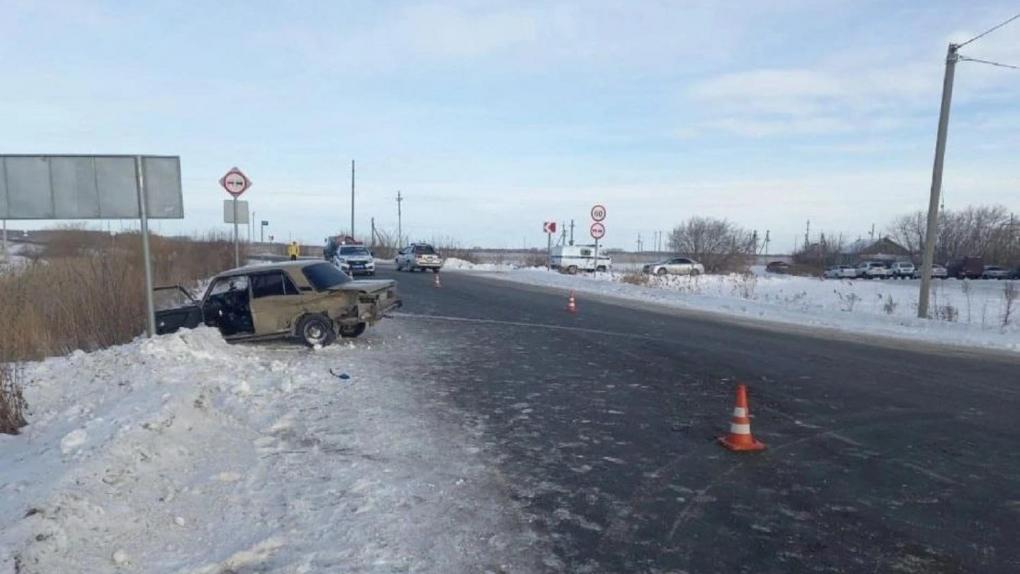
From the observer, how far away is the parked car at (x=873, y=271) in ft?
199

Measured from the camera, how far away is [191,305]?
12.8 metres

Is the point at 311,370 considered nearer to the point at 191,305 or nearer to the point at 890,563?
the point at 191,305

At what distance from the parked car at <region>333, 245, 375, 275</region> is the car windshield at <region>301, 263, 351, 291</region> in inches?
941

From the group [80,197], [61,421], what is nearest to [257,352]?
[80,197]

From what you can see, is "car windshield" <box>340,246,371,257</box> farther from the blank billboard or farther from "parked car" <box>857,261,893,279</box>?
"parked car" <box>857,261,893,279</box>

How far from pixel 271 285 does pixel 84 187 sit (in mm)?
3389

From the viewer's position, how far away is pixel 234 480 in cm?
571

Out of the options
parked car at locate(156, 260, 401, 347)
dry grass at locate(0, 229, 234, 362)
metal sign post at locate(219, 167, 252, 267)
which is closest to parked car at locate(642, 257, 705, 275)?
metal sign post at locate(219, 167, 252, 267)

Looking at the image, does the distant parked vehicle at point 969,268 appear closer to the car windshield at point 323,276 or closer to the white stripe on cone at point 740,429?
the car windshield at point 323,276

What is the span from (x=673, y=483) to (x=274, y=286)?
8.99 metres

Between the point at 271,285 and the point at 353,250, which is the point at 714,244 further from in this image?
the point at 271,285

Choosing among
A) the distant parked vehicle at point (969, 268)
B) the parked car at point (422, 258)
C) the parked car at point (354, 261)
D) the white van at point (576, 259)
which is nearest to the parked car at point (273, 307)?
the parked car at point (354, 261)

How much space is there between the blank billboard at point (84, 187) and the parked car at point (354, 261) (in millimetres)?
26478

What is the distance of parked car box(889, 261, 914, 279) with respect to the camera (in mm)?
62812
